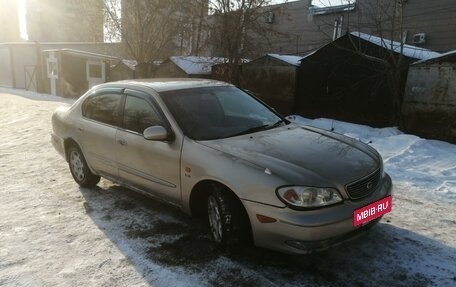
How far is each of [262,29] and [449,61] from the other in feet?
20.6

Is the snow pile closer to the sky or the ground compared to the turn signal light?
closer to the ground

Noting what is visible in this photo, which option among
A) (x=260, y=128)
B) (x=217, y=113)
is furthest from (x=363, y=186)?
(x=217, y=113)

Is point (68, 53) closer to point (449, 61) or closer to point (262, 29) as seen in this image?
point (262, 29)

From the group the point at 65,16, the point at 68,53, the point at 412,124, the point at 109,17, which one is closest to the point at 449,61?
the point at 412,124

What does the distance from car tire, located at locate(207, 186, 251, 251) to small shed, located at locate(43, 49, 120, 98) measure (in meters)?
19.4

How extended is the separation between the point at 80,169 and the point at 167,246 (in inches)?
90.8

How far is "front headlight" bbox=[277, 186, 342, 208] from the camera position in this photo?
115 inches

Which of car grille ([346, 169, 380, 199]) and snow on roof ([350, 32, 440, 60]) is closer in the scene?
car grille ([346, 169, 380, 199])

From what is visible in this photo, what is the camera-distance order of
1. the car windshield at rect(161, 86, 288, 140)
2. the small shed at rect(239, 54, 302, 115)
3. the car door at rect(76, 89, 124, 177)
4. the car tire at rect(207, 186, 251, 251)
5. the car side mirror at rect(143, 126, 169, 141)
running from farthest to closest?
the small shed at rect(239, 54, 302, 115), the car door at rect(76, 89, 124, 177), the car windshield at rect(161, 86, 288, 140), the car side mirror at rect(143, 126, 169, 141), the car tire at rect(207, 186, 251, 251)

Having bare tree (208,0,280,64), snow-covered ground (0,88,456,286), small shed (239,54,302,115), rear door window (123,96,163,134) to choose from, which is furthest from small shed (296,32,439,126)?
rear door window (123,96,163,134)

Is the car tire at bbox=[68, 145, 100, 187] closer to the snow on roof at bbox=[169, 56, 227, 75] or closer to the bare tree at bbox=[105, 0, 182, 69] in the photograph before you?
the snow on roof at bbox=[169, 56, 227, 75]

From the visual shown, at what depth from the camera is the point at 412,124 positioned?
27.8 feet

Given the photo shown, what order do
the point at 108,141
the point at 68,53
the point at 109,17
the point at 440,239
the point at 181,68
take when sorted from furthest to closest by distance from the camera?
the point at 68,53 < the point at 109,17 < the point at 181,68 < the point at 108,141 < the point at 440,239

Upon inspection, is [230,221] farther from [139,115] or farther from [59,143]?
[59,143]
